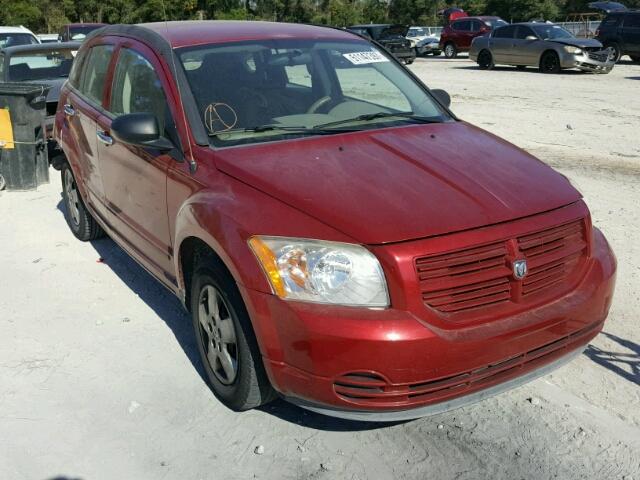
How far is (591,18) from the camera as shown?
4434 cm

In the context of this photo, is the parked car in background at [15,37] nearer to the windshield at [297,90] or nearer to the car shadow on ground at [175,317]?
the car shadow on ground at [175,317]

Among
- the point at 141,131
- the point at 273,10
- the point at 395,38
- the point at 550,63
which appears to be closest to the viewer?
the point at 141,131

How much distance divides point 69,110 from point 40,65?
19.2ft

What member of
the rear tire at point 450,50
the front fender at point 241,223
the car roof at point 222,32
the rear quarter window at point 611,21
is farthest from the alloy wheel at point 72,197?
the rear tire at point 450,50

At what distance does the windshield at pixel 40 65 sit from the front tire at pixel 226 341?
27.2ft

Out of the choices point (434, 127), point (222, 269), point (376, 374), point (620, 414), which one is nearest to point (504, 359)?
point (376, 374)

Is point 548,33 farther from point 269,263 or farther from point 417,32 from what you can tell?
point 269,263

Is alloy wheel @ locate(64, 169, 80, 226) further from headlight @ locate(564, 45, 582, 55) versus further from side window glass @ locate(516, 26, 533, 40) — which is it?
side window glass @ locate(516, 26, 533, 40)

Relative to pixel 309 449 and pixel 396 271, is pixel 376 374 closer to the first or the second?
pixel 396 271

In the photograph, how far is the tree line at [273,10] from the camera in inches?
1790

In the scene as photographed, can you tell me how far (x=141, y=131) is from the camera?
12.3 ft

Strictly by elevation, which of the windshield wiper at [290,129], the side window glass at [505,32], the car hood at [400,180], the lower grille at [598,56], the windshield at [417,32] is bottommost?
the windshield at [417,32]

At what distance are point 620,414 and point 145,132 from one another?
108 inches

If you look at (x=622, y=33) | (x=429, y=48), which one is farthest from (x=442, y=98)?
(x=429, y=48)
